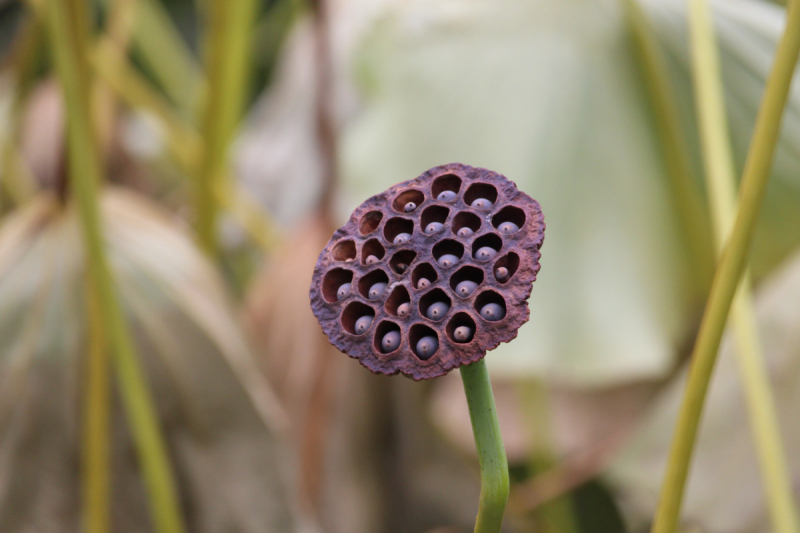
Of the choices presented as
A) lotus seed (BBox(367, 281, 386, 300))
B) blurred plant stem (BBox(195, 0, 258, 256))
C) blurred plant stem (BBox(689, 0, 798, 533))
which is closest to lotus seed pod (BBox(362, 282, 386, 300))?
lotus seed (BBox(367, 281, 386, 300))

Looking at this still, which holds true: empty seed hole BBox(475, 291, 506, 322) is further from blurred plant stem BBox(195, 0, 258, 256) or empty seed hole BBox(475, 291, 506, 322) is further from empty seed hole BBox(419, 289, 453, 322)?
blurred plant stem BBox(195, 0, 258, 256)

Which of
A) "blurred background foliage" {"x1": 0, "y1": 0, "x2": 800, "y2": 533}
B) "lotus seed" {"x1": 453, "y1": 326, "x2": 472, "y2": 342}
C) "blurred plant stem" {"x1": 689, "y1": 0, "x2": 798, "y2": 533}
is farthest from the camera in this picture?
"blurred background foliage" {"x1": 0, "y1": 0, "x2": 800, "y2": 533}

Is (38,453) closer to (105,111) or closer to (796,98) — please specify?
(105,111)

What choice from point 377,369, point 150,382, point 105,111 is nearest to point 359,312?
point 377,369

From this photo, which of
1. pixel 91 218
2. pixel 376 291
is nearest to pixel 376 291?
pixel 376 291

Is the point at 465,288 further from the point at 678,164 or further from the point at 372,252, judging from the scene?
the point at 678,164

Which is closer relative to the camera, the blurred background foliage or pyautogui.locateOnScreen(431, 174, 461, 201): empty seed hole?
pyautogui.locateOnScreen(431, 174, 461, 201): empty seed hole

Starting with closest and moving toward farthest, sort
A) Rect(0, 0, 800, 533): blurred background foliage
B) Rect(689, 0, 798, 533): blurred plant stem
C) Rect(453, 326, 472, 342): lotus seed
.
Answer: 1. Rect(453, 326, 472, 342): lotus seed
2. Rect(689, 0, 798, 533): blurred plant stem
3. Rect(0, 0, 800, 533): blurred background foliage

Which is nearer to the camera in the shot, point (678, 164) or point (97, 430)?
point (97, 430)

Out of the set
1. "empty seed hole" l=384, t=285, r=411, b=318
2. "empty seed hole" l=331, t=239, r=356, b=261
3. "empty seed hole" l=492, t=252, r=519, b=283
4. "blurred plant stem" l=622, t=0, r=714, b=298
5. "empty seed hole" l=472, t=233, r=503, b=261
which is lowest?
"empty seed hole" l=384, t=285, r=411, b=318

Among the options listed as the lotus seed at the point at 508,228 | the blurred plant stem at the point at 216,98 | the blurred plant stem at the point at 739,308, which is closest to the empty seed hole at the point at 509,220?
the lotus seed at the point at 508,228
